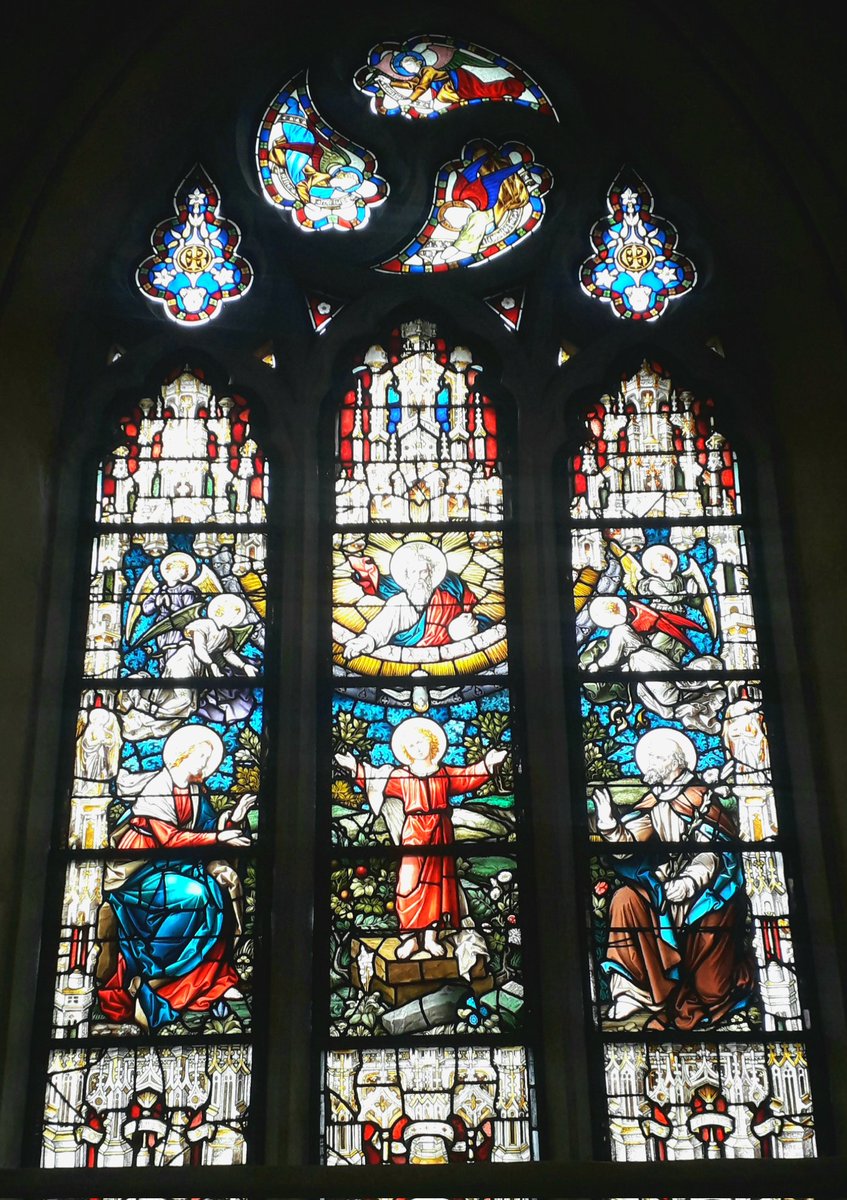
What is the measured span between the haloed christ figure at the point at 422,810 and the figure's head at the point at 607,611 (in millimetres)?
640

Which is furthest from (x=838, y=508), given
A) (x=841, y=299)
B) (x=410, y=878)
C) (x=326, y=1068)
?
(x=326, y=1068)

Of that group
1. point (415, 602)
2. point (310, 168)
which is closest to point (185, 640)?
point (415, 602)

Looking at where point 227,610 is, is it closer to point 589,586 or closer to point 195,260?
point 589,586

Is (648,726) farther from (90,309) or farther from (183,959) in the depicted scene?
(90,309)

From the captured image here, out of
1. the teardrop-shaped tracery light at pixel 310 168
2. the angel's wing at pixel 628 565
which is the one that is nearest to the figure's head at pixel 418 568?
the angel's wing at pixel 628 565

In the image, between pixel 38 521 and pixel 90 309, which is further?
pixel 90 309

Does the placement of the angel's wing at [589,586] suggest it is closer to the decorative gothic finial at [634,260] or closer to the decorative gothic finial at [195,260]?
the decorative gothic finial at [634,260]

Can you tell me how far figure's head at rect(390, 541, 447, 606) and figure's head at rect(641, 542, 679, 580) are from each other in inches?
30.1

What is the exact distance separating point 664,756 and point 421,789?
0.87 meters

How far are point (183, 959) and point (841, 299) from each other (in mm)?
3291

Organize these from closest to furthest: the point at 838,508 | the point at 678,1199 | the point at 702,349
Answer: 1. the point at 678,1199
2. the point at 838,508
3. the point at 702,349

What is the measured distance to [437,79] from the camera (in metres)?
7.12

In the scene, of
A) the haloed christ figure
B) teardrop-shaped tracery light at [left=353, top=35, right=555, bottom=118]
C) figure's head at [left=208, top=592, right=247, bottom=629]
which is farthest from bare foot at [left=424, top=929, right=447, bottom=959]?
teardrop-shaped tracery light at [left=353, top=35, right=555, bottom=118]

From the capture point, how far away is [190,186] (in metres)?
6.93
